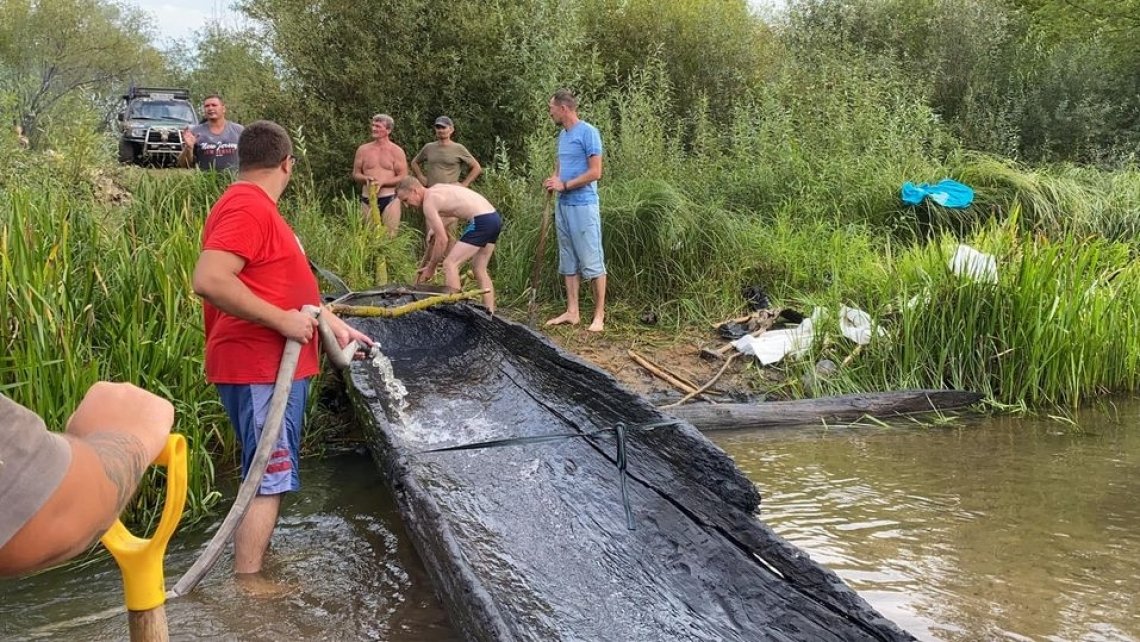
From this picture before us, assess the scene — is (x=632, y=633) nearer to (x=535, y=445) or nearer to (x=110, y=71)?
(x=535, y=445)

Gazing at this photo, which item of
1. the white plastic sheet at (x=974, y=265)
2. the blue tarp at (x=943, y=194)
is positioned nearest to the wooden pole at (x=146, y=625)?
the white plastic sheet at (x=974, y=265)

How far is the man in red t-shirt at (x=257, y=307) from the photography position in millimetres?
2832

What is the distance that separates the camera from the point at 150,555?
1.38 meters

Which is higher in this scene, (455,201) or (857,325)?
(455,201)

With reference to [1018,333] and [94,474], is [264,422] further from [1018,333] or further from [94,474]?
[1018,333]

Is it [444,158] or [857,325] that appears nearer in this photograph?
[857,325]

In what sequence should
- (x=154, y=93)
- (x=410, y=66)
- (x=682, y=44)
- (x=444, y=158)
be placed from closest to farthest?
(x=444, y=158)
(x=410, y=66)
(x=682, y=44)
(x=154, y=93)

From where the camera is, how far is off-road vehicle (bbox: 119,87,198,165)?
49.8ft

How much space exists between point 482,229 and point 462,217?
275 millimetres

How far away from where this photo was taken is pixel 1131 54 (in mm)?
14242

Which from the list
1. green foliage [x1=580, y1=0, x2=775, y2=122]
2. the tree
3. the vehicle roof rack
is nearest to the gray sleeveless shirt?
green foliage [x1=580, y1=0, x2=775, y2=122]

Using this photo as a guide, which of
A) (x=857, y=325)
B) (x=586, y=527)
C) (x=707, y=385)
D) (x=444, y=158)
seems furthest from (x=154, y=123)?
(x=586, y=527)

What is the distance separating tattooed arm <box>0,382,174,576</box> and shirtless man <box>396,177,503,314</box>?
573 cm

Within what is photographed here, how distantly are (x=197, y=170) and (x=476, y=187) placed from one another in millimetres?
3550
